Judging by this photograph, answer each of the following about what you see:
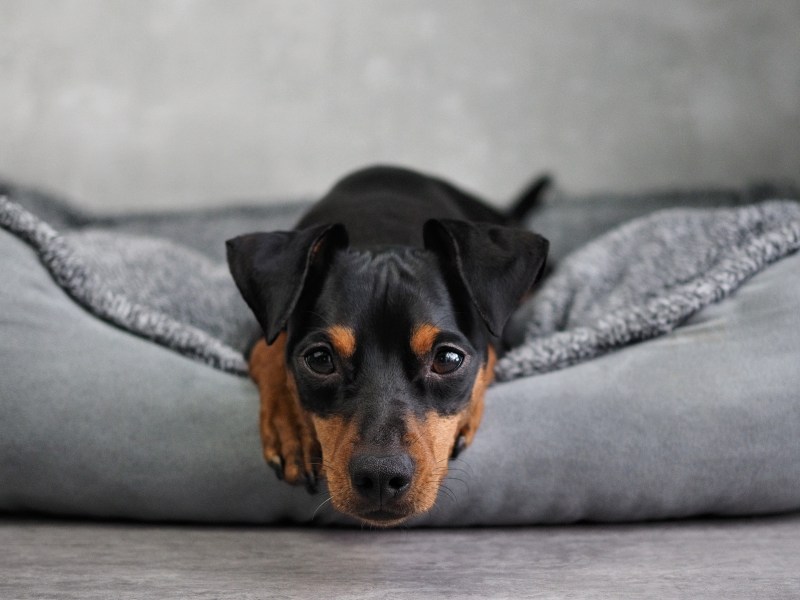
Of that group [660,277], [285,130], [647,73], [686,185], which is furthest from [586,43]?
[660,277]

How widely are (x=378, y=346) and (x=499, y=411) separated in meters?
0.55

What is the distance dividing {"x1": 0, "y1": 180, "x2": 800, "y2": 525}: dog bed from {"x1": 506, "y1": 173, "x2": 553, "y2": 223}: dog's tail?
206 cm

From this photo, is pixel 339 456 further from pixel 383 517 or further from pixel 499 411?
pixel 499 411

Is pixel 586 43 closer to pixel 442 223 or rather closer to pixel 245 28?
pixel 245 28

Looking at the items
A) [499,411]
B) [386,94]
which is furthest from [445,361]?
[386,94]

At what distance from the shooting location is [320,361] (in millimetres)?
2355

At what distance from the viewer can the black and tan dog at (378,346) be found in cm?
213

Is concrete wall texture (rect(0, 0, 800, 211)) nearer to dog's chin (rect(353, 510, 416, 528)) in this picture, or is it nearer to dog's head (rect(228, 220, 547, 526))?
dog's head (rect(228, 220, 547, 526))

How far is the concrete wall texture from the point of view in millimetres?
5359

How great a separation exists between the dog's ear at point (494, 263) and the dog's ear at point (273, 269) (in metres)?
0.41

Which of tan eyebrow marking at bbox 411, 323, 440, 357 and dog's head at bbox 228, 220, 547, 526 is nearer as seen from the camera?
dog's head at bbox 228, 220, 547, 526

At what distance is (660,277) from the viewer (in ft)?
11.1

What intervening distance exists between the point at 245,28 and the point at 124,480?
3.69 metres

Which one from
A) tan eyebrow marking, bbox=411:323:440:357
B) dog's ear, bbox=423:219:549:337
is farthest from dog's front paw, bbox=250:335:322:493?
dog's ear, bbox=423:219:549:337
